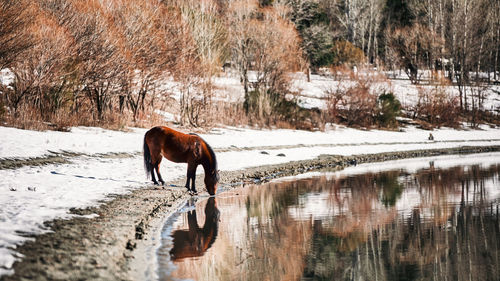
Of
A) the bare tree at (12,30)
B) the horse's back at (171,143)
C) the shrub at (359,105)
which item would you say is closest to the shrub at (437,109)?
the shrub at (359,105)

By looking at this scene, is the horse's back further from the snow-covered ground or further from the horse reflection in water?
the horse reflection in water

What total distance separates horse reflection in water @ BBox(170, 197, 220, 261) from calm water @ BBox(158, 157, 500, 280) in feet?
0.06

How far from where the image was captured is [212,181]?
1448 cm

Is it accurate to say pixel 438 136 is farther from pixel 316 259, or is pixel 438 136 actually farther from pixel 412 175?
pixel 316 259

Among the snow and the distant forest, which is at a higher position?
the distant forest

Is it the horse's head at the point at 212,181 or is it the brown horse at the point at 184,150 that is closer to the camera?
the brown horse at the point at 184,150

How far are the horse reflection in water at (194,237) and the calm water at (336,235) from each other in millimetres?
17

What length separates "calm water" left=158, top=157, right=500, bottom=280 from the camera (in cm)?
805

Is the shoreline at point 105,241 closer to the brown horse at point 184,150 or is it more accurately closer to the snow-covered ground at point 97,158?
the snow-covered ground at point 97,158

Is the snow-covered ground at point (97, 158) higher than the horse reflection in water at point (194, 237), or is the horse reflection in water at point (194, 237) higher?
the snow-covered ground at point (97, 158)

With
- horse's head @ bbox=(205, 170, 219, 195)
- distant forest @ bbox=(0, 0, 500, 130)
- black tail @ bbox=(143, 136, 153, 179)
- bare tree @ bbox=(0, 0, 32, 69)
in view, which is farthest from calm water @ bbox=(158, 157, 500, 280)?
distant forest @ bbox=(0, 0, 500, 130)

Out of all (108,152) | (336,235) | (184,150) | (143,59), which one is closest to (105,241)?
(336,235)

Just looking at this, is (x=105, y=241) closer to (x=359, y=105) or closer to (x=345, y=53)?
(x=359, y=105)

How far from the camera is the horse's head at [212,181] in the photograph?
14387mm
